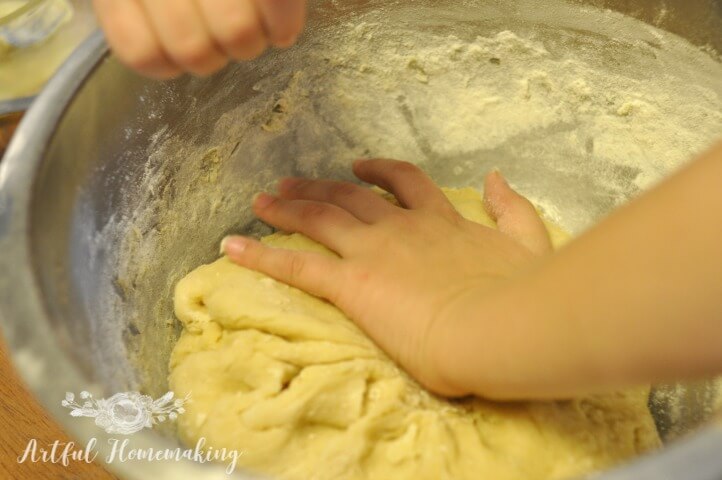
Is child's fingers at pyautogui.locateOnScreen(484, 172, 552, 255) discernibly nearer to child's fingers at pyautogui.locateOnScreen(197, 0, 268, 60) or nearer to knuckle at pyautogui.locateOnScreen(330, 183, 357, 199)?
knuckle at pyautogui.locateOnScreen(330, 183, 357, 199)

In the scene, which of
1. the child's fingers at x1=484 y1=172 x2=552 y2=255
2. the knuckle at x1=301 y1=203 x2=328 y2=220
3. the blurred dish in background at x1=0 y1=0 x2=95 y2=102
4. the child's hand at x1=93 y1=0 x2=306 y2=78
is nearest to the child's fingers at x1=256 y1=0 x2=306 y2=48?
the child's hand at x1=93 y1=0 x2=306 y2=78

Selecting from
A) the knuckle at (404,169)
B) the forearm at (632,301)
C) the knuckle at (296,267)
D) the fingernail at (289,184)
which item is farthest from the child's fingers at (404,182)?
the forearm at (632,301)

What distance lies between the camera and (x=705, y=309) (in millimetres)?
489

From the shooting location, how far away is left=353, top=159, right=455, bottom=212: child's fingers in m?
0.98

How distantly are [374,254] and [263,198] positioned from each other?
0.28 metres

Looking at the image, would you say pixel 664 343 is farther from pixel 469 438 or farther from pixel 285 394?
pixel 285 394

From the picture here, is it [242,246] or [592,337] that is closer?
[592,337]

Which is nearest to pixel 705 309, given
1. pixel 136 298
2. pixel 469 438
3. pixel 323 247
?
pixel 469 438

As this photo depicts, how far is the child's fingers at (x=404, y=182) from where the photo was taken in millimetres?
984

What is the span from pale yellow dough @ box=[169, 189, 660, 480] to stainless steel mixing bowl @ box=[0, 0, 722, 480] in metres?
0.08

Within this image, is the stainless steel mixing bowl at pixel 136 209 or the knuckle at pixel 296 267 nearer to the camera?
the stainless steel mixing bowl at pixel 136 209

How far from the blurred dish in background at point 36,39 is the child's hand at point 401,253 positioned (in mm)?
648

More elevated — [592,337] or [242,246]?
[592,337]

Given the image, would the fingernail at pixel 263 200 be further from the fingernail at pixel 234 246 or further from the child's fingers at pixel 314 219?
the fingernail at pixel 234 246
